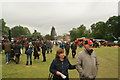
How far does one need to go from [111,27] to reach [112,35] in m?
4.84

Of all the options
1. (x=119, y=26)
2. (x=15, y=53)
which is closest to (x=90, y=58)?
(x=15, y=53)

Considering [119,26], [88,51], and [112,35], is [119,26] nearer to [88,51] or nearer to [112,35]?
[112,35]

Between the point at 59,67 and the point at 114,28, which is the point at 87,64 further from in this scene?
the point at 114,28

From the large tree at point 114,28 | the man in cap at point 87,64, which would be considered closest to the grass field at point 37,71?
the man in cap at point 87,64

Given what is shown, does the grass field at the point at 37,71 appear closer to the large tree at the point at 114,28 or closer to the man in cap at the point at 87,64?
the man in cap at the point at 87,64

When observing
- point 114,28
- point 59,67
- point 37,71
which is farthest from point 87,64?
point 114,28

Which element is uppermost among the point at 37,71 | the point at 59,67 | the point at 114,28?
the point at 114,28

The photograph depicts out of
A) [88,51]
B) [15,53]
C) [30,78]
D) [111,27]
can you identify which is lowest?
[30,78]

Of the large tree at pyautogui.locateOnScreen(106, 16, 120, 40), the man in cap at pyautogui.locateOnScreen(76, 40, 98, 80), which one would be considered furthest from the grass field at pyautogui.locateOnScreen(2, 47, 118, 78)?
the large tree at pyautogui.locateOnScreen(106, 16, 120, 40)

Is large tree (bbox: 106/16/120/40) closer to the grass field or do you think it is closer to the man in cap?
the grass field

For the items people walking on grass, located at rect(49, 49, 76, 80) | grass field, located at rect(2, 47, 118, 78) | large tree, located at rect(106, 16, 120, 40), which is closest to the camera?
people walking on grass, located at rect(49, 49, 76, 80)

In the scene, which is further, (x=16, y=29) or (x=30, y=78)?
(x=16, y=29)

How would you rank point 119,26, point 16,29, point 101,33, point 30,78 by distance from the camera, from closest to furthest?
point 30,78 → point 119,26 → point 101,33 → point 16,29

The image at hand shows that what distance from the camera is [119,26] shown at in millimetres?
63906
